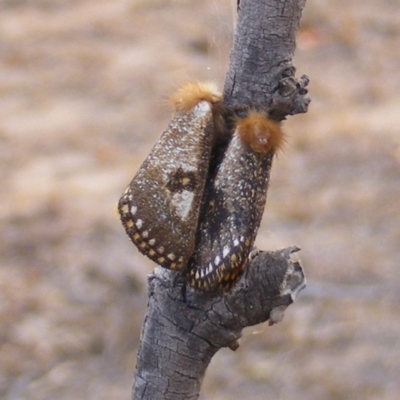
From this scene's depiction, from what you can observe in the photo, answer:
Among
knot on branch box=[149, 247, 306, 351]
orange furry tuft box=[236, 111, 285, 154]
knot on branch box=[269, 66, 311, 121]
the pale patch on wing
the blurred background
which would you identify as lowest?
knot on branch box=[149, 247, 306, 351]

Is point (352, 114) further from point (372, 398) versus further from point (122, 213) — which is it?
point (122, 213)

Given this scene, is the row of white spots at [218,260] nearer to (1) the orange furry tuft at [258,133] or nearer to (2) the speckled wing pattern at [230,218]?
(2) the speckled wing pattern at [230,218]

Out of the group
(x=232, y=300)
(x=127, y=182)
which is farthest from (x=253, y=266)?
(x=127, y=182)

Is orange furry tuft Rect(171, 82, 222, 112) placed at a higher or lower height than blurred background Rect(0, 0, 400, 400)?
lower

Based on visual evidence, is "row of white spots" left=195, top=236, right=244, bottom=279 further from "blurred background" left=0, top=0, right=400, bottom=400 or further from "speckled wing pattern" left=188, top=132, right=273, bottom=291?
"blurred background" left=0, top=0, right=400, bottom=400

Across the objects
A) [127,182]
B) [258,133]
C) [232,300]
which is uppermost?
[127,182]

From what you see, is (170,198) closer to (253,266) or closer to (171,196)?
(171,196)

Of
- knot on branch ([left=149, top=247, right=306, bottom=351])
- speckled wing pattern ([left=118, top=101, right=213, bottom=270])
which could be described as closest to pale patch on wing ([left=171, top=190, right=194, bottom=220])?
speckled wing pattern ([left=118, top=101, right=213, bottom=270])
